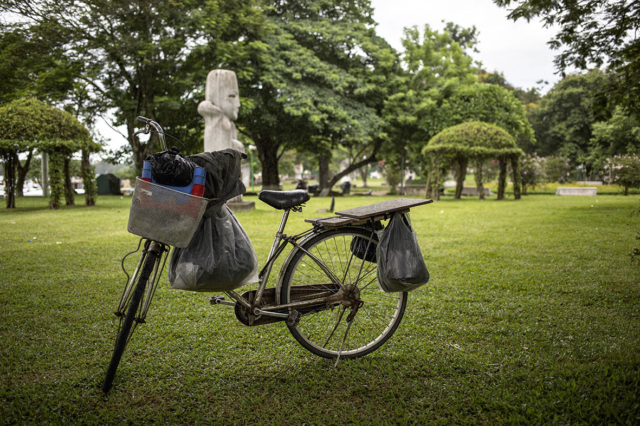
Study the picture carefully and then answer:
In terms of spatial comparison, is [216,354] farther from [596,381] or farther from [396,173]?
[396,173]

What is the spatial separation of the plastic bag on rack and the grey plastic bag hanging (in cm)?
76

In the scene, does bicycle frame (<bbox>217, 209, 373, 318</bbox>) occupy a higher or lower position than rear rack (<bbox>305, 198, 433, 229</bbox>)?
lower

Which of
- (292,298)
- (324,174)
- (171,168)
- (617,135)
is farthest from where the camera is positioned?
(617,135)

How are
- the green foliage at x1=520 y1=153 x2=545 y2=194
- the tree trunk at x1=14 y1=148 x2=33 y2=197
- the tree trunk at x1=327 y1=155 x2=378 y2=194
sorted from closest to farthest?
the tree trunk at x1=14 y1=148 x2=33 y2=197, the green foliage at x1=520 y1=153 x2=545 y2=194, the tree trunk at x1=327 y1=155 x2=378 y2=194

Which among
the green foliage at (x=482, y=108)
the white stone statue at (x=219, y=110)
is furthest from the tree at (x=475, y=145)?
the white stone statue at (x=219, y=110)

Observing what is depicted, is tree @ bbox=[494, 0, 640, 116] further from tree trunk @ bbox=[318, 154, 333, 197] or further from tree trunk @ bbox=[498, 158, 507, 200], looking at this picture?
tree trunk @ bbox=[318, 154, 333, 197]

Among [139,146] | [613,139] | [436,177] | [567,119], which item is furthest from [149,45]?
[567,119]

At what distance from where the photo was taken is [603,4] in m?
6.68

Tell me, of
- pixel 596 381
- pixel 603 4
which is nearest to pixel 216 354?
pixel 596 381

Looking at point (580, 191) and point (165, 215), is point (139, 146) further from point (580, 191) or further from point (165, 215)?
point (580, 191)

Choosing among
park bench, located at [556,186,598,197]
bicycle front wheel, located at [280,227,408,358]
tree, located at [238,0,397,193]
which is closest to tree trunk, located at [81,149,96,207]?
tree, located at [238,0,397,193]

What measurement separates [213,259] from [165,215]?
0.32 m

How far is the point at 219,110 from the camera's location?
1223 cm

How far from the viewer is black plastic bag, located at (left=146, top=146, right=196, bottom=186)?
2072 millimetres
